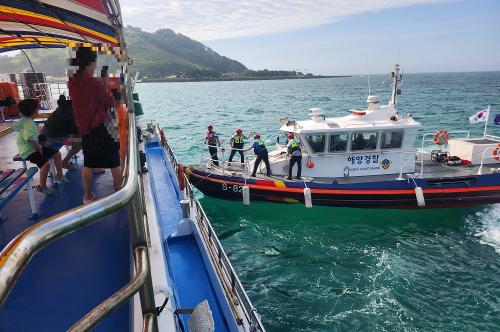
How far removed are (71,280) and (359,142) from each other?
371 inches

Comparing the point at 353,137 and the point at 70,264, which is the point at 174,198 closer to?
the point at 70,264

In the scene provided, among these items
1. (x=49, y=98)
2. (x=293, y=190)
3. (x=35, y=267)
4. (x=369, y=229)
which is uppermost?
(x=49, y=98)

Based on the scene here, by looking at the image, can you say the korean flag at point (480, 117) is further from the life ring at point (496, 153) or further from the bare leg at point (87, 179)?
the bare leg at point (87, 179)

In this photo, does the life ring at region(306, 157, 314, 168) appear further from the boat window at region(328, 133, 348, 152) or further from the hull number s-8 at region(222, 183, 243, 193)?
the hull number s-8 at region(222, 183, 243, 193)

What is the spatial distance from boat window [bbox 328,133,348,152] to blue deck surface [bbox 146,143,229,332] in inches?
221

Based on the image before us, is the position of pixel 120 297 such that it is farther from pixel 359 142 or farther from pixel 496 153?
pixel 496 153

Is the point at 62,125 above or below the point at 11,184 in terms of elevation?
above

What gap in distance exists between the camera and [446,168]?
11320 millimetres

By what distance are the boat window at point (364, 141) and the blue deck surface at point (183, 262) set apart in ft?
20.4

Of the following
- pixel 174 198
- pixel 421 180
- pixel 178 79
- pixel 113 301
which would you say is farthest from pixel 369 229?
pixel 178 79

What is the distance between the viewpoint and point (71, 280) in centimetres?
278

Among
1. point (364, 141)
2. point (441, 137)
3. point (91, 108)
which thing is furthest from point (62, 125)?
point (441, 137)

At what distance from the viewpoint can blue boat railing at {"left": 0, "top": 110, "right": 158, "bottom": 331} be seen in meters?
0.75

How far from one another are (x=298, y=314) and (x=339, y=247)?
2.94 metres
